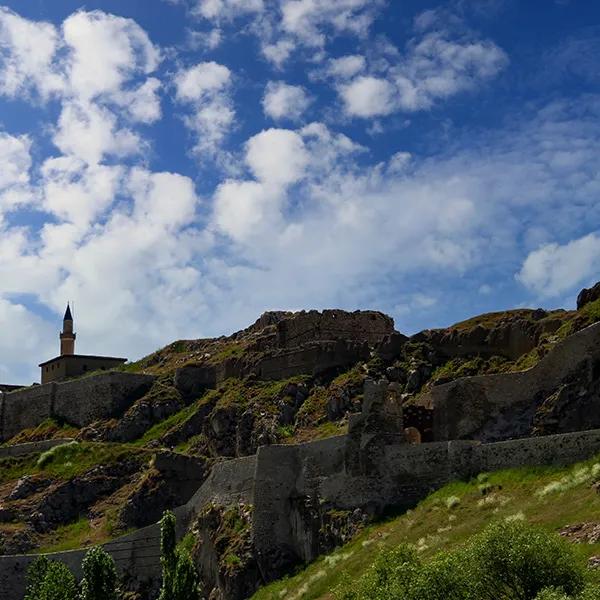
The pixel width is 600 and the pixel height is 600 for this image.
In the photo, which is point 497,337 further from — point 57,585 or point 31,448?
point 31,448

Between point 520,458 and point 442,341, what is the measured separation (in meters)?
22.6

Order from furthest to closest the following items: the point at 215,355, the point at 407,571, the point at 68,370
→ the point at 68,370 < the point at 215,355 < the point at 407,571

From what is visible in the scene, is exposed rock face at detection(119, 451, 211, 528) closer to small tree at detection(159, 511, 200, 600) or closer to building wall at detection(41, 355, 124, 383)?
small tree at detection(159, 511, 200, 600)

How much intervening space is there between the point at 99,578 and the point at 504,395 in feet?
74.9

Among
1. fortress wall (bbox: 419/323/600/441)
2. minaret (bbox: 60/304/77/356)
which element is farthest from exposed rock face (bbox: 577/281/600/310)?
minaret (bbox: 60/304/77/356)

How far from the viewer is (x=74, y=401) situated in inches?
3888

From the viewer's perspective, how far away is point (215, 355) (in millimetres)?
98250

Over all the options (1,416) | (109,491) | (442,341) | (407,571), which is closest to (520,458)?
(407,571)

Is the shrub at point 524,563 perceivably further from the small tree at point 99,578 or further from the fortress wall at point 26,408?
the fortress wall at point 26,408

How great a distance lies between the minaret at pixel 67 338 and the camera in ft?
395

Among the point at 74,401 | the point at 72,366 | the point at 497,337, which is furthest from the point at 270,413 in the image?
the point at 72,366

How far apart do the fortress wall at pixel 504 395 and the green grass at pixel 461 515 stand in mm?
5526

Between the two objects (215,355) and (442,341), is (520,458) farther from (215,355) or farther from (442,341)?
(215,355)

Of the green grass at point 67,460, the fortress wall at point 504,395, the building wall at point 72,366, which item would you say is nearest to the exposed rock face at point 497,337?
the fortress wall at point 504,395
